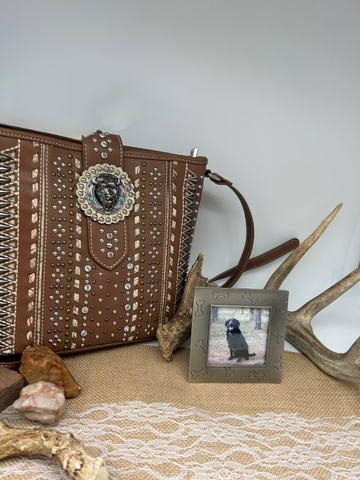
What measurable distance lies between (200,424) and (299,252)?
525 mm

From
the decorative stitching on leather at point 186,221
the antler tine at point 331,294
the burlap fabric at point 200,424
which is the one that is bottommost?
the burlap fabric at point 200,424

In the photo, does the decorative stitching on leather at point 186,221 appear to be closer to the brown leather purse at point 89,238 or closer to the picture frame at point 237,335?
the brown leather purse at point 89,238

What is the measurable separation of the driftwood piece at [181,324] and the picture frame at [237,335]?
0.09 meters

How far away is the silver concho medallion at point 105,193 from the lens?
0.76 m

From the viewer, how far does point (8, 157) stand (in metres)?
0.68

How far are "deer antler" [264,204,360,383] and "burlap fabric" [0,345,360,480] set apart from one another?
3 centimetres

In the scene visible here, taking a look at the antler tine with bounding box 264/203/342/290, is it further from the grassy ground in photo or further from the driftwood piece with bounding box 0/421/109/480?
the driftwood piece with bounding box 0/421/109/480

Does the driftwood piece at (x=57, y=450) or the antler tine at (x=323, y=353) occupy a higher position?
the driftwood piece at (x=57, y=450)

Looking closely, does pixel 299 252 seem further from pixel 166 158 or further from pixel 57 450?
pixel 57 450

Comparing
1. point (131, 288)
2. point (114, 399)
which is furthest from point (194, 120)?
point (114, 399)

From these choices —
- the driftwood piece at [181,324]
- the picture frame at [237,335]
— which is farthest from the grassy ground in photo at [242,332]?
the driftwood piece at [181,324]

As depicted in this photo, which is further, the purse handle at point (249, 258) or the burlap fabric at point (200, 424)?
the purse handle at point (249, 258)

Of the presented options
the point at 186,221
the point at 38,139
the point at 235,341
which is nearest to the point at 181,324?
the point at 235,341

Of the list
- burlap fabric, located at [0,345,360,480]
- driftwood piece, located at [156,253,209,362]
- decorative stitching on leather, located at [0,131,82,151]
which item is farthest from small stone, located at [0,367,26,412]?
decorative stitching on leather, located at [0,131,82,151]
